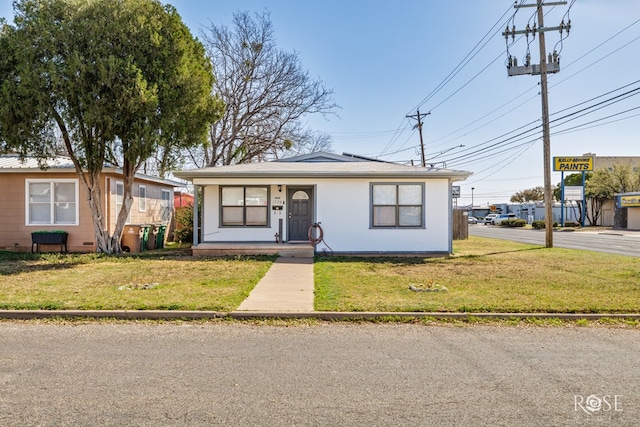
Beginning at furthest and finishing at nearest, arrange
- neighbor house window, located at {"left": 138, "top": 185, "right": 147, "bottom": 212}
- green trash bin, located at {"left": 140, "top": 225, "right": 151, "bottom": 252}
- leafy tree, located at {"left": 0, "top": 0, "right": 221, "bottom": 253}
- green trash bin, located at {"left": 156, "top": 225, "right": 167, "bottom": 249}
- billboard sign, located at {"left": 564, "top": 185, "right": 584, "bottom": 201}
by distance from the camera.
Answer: billboard sign, located at {"left": 564, "top": 185, "right": 584, "bottom": 201}
neighbor house window, located at {"left": 138, "top": 185, "right": 147, "bottom": 212}
green trash bin, located at {"left": 156, "top": 225, "right": 167, "bottom": 249}
green trash bin, located at {"left": 140, "top": 225, "right": 151, "bottom": 252}
leafy tree, located at {"left": 0, "top": 0, "right": 221, "bottom": 253}

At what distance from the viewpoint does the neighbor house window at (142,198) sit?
1823cm

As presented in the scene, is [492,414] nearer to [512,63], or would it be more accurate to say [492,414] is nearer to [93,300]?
[93,300]

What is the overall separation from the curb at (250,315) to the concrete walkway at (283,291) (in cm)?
21

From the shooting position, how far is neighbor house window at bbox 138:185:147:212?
18234 mm

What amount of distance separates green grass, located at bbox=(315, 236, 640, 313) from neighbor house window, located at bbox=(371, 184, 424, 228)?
5.21 feet

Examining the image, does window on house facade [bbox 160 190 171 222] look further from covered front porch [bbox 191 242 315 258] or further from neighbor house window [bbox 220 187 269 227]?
covered front porch [bbox 191 242 315 258]

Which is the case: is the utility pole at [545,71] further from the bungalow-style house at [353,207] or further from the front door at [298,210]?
the front door at [298,210]

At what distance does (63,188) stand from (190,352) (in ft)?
43.9

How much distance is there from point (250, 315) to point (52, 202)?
41.1ft

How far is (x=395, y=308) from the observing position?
6766mm

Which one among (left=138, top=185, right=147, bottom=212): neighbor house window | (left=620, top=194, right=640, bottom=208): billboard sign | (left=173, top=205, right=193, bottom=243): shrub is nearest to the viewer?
(left=138, top=185, right=147, bottom=212): neighbor house window

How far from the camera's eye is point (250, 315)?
6.45 m

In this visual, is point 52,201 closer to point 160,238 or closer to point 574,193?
point 160,238

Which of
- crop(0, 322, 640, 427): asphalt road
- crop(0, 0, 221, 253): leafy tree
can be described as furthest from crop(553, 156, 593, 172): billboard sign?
crop(0, 322, 640, 427): asphalt road
